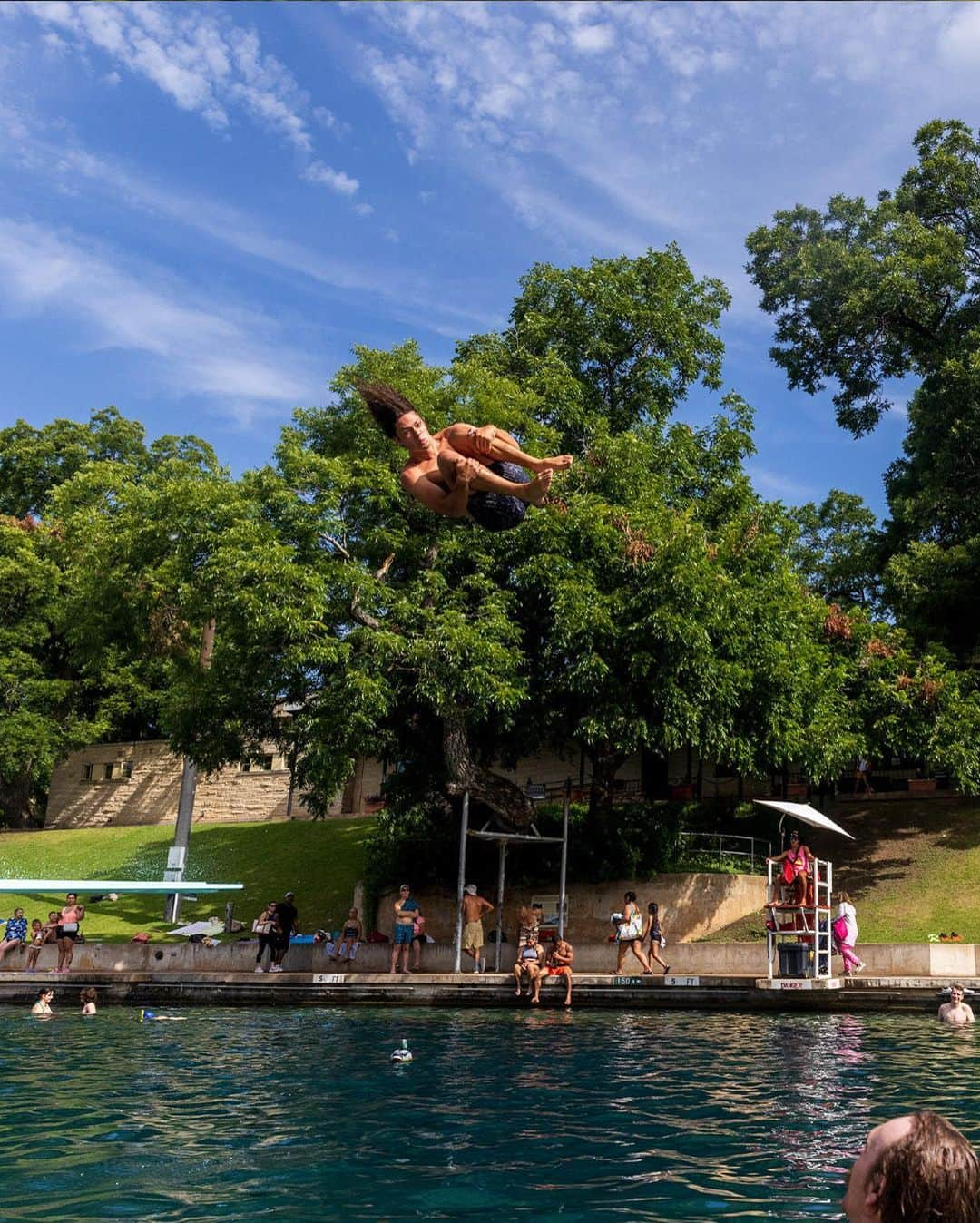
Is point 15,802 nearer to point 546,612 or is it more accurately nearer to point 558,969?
point 546,612

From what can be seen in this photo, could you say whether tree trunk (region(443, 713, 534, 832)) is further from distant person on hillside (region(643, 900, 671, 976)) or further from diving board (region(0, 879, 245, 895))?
diving board (region(0, 879, 245, 895))

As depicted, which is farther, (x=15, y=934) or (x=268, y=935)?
(x=15, y=934)

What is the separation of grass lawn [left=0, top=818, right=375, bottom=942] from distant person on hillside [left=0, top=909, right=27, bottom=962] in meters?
3.60

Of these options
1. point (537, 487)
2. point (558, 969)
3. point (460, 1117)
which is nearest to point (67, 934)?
point (558, 969)

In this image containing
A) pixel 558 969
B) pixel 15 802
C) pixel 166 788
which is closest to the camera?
pixel 558 969

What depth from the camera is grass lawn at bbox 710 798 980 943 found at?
2548cm

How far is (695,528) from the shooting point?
2547 cm

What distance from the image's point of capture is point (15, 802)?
52938mm

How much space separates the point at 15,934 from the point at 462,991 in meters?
10.9

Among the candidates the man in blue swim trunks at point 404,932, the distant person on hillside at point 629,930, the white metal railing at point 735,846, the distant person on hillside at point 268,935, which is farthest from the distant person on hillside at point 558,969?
the white metal railing at point 735,846

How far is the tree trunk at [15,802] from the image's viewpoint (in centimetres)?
5262

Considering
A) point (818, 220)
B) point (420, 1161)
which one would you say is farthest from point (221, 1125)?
point (818, 220)

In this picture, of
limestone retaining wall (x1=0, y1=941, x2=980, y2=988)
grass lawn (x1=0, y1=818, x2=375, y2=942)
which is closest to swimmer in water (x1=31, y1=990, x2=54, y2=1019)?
limestone retaining wall (x1=0, y1=941, x2=980, y2=988)

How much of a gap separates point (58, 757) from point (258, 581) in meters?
33.0
